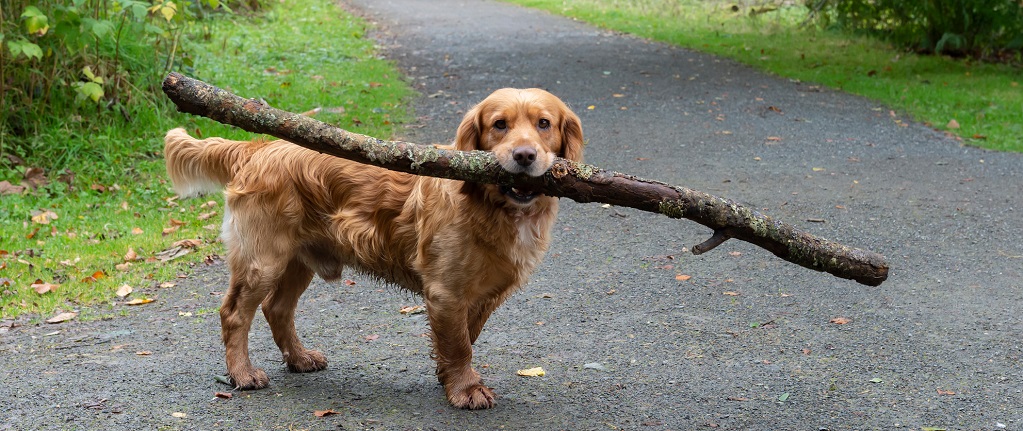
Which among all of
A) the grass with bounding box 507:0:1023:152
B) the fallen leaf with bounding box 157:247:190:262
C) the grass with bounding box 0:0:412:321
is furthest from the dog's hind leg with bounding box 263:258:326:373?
the grass with bounding box 507:0:1023:152

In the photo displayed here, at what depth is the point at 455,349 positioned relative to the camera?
15.2ft

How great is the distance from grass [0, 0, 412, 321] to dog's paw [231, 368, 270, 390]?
1679 mm

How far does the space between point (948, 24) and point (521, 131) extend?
44.0 ft

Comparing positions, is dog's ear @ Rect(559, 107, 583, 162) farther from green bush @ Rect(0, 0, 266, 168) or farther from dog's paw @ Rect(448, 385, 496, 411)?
green bush @ Rect(0, 0, 266, 168)

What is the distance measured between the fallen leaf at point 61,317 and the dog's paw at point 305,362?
5.63ft

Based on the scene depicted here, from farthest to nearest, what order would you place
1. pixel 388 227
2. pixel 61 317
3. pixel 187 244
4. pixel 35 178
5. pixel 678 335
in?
pixel 35 178 < pixel 187 244 < pixel 61 317 < pixel 678 335 < pixel 388 227

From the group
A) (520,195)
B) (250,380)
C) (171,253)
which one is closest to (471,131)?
(520,195)

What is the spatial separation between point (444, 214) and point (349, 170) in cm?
65

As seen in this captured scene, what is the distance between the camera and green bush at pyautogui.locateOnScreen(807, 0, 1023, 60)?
1477 centimetres

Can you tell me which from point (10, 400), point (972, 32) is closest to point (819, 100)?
point (972, 32)

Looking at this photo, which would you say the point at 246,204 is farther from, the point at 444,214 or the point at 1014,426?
the point at 1014,426

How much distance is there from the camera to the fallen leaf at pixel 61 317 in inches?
233

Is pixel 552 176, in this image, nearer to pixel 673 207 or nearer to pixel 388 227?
pixel 673 207

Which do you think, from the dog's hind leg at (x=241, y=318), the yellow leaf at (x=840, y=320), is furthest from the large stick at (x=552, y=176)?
the yellow leaf at (x=840, y=320)
